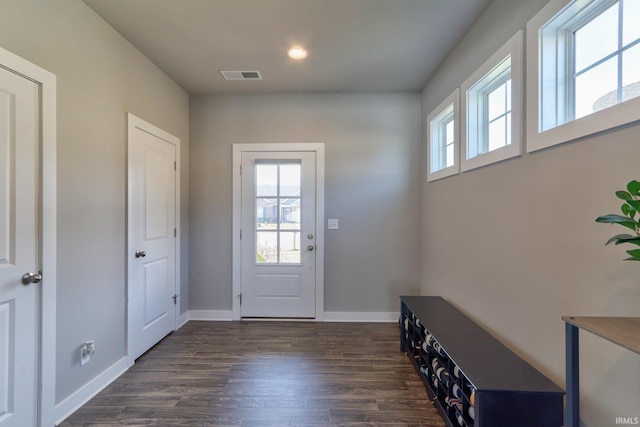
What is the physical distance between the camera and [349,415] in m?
1.71

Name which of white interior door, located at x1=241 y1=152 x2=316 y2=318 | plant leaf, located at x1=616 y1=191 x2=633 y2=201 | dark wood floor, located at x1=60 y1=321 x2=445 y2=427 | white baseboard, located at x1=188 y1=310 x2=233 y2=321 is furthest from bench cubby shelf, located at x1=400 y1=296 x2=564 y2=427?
white baseboard, located at x1=188 y1=310 x2=233 y2=321

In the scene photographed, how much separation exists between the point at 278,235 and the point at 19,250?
2.09 meters

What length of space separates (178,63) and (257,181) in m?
1.36

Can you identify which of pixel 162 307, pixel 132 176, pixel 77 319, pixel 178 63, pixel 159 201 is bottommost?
pixel 162 307

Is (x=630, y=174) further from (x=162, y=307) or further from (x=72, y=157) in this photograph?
(x=162, y=307)

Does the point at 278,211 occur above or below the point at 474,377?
above

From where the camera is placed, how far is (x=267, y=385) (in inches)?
78.9

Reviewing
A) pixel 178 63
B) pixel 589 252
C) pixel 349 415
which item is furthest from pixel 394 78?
pixel 349 415

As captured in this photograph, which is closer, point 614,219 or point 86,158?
point 614,219

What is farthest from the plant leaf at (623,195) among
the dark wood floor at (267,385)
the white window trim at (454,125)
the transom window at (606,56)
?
the dark wood floor at (267,385)

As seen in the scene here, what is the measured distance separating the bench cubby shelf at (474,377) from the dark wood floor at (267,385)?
0.22 metres

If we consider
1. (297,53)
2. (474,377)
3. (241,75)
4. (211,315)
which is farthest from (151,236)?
(474,377)

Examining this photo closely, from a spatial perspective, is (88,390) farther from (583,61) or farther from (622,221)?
(583,61)

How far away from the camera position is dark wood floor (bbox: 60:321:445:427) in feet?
5.56
